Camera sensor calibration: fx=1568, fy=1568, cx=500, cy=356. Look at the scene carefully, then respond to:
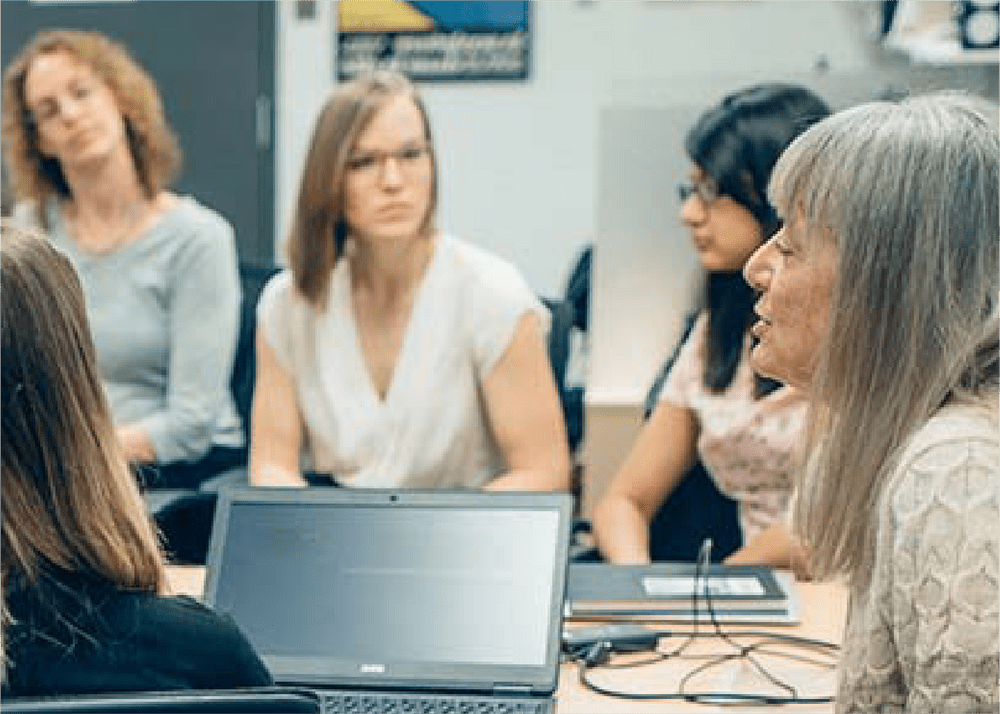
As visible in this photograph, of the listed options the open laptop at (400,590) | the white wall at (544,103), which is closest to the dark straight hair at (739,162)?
the open laptop at (400,590)

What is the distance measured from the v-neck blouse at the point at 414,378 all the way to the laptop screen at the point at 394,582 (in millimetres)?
766

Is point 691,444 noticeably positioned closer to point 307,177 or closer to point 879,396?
point 307,177

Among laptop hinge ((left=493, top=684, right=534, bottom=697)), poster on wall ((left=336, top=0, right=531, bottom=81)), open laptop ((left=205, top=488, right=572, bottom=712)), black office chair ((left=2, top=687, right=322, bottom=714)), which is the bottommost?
laptop hinge ((left=493, top=684, right=534, bottom=697))

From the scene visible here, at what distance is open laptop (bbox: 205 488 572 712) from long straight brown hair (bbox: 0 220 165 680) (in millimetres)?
507

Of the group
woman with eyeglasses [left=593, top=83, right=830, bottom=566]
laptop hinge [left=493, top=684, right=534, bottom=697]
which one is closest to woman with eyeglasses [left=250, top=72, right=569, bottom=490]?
→ woman with eyeglasses [left=593, top=83, right=830, bottom=566]

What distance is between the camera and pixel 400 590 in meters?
1.76

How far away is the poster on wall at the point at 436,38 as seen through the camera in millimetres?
4414

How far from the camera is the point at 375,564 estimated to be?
1.79 m

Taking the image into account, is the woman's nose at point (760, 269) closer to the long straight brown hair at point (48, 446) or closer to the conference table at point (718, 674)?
the conference table at point (718, 674)

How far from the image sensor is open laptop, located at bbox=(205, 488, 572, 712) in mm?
1680

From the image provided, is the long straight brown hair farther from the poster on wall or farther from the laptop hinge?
the poster on wall

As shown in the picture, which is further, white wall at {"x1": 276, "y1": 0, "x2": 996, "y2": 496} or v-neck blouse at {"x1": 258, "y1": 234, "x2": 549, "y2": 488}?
white wall at {"x1": 276, "y1": 0, "x2": 996, "y2": 496}

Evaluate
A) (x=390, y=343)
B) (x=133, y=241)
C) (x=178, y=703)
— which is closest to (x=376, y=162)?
(x=390, y=343)

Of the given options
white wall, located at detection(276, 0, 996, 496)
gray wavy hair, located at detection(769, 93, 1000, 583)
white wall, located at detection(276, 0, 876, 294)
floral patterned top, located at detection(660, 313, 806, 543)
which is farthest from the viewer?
white wall, located at detection(276, 0, 876, 294)
